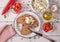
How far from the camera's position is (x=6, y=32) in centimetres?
126

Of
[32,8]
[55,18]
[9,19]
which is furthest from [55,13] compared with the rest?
[9,19]

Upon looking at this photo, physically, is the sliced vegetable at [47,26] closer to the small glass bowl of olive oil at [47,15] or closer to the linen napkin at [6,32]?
the small glass bowl of olive oil at [47,15]

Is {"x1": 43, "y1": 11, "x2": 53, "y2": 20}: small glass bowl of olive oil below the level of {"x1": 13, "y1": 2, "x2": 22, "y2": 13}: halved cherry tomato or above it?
below

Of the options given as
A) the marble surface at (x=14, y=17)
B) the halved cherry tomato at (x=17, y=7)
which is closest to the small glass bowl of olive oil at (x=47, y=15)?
the marble surface at (x=14, y=17)

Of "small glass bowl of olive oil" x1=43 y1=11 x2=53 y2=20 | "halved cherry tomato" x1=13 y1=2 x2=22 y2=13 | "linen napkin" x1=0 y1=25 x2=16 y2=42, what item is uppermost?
"halved cherry tomato" x1=13 y1=2 x2=22 y2=13

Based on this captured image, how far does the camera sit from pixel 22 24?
1.26 metres

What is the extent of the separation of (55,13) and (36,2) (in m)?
0.12

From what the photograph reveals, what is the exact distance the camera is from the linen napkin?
1.25 m

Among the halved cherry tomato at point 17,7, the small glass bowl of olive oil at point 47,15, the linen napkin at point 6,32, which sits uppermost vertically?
the halved cherry tomato at point 17,7

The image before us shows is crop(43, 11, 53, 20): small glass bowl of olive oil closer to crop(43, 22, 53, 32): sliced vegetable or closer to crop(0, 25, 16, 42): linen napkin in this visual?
crop(43, 22, 53, 32): sliced vegetable

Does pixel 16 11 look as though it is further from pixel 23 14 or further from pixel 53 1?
pixel 53 1

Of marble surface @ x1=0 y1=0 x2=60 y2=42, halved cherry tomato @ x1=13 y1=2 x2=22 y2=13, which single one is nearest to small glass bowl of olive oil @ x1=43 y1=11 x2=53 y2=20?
marble surface @ x1=0 y1=0 x2=60 y2=42

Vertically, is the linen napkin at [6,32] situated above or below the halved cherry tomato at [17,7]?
below

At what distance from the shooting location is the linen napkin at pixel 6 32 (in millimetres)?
1248
